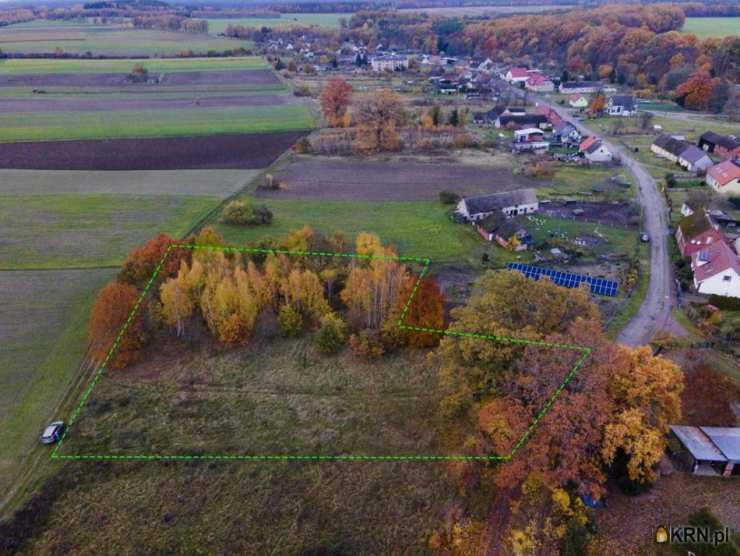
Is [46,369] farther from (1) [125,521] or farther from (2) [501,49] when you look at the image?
(2) [501,49]

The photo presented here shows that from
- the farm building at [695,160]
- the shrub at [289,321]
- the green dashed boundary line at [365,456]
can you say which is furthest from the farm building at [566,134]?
the shrub at [289,321]

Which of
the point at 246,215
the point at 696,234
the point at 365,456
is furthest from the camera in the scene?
the point at 246,215

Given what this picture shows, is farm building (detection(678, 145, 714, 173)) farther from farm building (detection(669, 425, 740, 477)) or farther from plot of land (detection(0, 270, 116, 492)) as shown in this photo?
plot of land (detection(0, 270, 116, 492))

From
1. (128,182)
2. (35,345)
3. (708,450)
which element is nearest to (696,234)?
(708,450)

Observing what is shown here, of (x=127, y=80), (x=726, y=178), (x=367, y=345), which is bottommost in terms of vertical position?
(x=367, y=345)

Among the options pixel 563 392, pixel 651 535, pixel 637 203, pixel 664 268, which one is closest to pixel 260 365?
pixel 563 392

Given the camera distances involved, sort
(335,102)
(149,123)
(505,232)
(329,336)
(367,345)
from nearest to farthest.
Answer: (367,345)
(329,336)
(505,232)
(149,123)
(335,102)

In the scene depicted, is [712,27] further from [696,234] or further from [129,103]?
[129,103]
